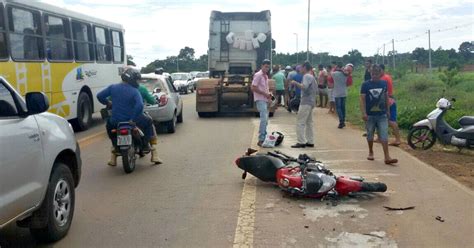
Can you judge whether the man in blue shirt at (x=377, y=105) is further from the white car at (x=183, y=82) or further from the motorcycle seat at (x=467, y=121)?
the white car at (x=183, y=82)

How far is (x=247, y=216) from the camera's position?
19.2ft

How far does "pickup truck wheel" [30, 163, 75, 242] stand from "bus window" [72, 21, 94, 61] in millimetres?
9326

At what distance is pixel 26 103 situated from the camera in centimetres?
459

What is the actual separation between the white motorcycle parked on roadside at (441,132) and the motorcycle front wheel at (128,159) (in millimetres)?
5282

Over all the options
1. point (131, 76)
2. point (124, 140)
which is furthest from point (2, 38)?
point (124, 140)

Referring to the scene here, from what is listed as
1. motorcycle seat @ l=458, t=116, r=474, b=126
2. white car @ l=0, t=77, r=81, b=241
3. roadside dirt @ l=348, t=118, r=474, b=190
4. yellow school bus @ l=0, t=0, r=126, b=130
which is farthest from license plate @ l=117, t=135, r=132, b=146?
motorcycle seat @ l=458, t=116, r=474, b=126

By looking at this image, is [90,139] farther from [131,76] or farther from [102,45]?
[102,45]

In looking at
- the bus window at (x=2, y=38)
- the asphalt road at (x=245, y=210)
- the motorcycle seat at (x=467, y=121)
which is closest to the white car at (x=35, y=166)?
the asphalt road at (x=245, y=210)

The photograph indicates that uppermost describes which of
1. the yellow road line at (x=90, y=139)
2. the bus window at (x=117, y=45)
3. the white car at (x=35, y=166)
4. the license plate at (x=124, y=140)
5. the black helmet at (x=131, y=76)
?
the bus window at (x=117, y=45)

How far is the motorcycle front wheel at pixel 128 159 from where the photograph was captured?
8195mm

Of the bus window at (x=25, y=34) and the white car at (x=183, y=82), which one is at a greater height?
the bus window at (x=25, y=34)

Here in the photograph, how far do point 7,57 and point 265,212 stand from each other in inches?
264

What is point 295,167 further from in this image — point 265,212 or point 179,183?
point 179,183

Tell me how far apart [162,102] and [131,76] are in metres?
4.64
